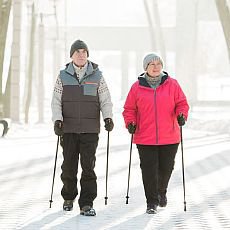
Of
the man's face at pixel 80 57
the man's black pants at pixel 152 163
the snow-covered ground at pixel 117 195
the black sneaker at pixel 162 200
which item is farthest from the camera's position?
the black sneaker at pixel 162 200

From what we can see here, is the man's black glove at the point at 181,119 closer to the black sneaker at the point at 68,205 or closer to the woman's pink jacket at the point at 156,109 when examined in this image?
the woman's pink jacket at the point at 156,109

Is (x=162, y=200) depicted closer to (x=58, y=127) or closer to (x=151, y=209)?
(x=151, y=209)

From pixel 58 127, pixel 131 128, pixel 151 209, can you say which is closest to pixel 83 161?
pixel 58 127

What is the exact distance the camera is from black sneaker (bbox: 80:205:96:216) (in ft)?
24.3

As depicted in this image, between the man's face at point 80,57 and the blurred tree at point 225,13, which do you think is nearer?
the man's face at point 80,57

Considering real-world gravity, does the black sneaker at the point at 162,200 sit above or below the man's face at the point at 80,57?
below

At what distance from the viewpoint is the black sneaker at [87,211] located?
24.3 ft

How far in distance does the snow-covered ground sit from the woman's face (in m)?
1.36

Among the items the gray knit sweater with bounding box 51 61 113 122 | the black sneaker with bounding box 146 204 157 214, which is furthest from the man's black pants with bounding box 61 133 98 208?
the black sneaker with bounding box 146 204 157 214

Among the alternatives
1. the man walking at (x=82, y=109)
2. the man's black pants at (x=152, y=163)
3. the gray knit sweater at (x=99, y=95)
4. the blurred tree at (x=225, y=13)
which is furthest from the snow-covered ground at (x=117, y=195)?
the blurred tree at (x=225, y=13)

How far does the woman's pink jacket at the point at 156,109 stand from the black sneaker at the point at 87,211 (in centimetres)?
81

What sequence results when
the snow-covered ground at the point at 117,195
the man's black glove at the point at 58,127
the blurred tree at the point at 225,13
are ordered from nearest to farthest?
the snow-covered ground at the point at 117,195 < the man's black glove at the point at 58,127 < the blurred tree at the point at 225,13

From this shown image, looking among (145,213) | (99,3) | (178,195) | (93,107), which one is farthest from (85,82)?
(99,3)

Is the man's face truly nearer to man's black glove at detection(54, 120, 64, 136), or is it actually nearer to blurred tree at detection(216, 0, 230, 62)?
man's black glove at detection(54, 120, 64, 136)
